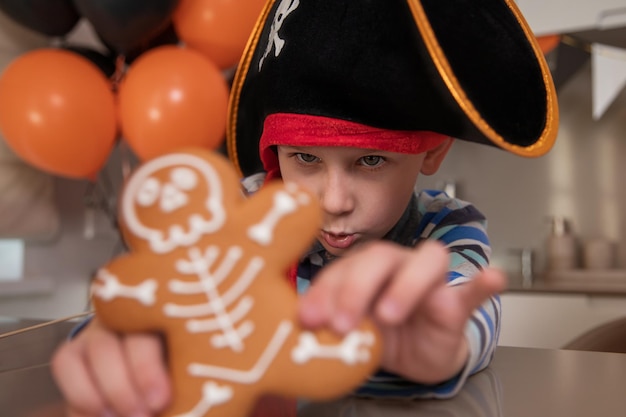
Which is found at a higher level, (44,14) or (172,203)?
(44,14)

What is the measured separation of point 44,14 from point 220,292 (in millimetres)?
1543

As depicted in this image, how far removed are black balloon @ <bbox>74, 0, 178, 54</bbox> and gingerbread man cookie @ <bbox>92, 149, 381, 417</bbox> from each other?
129cm

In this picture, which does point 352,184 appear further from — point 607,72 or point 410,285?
point 607,72

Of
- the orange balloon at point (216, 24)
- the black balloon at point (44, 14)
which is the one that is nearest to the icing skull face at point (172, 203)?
the orange balloon at point (216, 24)

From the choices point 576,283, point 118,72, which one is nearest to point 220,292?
point 118,72

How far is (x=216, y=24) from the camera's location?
5.40 ft

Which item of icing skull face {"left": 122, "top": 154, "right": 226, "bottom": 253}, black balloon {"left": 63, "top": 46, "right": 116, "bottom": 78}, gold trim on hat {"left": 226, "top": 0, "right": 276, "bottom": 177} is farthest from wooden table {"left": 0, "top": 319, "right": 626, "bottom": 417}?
black balloon {"left": 63, "top": 46, "right": 116, "bottom": 78}

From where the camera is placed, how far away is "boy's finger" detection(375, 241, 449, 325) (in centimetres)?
29

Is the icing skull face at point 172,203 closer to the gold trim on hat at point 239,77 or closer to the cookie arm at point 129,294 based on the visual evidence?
the cookie arm at point 129,294

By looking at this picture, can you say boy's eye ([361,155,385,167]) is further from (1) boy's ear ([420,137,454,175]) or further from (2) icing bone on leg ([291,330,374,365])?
(2) icing bone on leg ([291,330,374,365])

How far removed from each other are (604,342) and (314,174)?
582 mm

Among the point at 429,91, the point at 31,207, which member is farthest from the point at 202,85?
the point at 429,91

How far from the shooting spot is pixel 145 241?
297mm

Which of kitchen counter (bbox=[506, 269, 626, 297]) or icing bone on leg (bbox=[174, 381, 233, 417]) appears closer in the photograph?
icing bone on leg (bbox=[174, 381, 233, 417])
